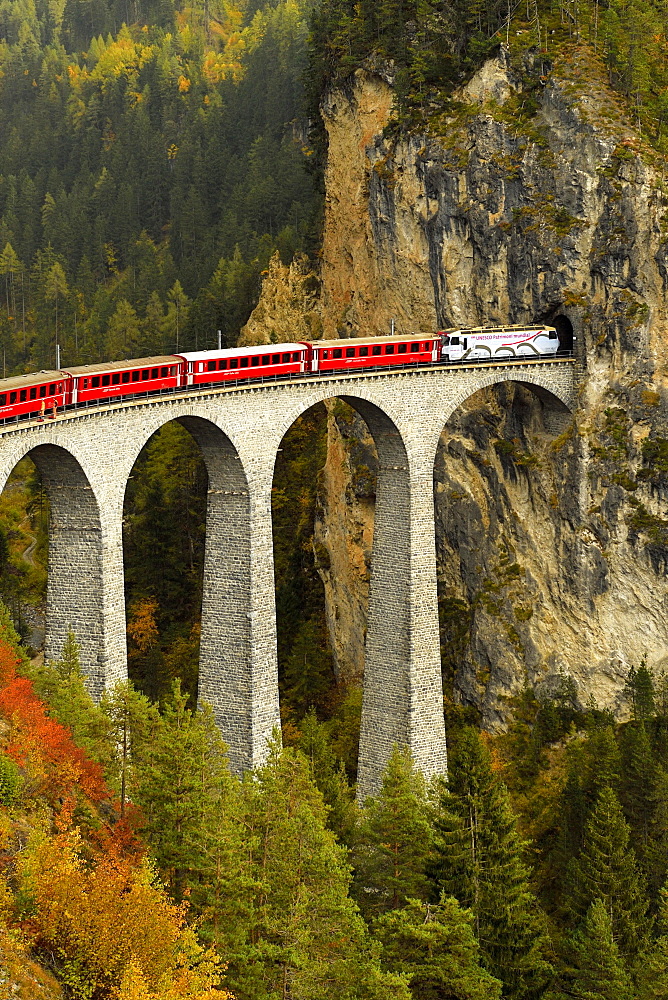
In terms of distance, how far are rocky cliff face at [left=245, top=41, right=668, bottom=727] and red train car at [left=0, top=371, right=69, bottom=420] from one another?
27.8 m

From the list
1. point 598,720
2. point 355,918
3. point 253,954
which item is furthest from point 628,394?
point 253,954

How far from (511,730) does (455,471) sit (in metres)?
13.8

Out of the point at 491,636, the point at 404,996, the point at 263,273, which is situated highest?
the point at 263,273

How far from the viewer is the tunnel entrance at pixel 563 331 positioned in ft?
225

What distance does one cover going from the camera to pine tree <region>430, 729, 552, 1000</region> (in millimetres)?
49125

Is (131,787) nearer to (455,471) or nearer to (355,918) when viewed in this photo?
(355,918)

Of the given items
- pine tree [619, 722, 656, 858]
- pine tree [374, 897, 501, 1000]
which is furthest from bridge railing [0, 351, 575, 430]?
pine tree [374, 897, 501, 1000]

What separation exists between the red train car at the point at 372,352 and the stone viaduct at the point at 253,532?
0.85 m

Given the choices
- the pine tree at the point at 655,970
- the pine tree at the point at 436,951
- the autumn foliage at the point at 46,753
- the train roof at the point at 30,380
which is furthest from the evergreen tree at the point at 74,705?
the pine tree at the point at 655,970

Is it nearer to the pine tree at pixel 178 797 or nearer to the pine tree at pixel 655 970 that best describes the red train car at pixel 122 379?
the pine tree at pixel 178 797

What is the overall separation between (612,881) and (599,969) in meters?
4.98

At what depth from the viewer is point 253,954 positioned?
3916 cm

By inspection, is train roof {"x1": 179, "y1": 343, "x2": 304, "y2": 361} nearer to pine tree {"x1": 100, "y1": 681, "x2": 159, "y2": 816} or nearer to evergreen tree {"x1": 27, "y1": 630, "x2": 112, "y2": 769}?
evergreen tree {"x1": 27, "y1": 630, "x2": 112, "y2": 769}

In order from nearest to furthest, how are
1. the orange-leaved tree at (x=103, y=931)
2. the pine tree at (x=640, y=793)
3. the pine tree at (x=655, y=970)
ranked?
1. the orange-leaved tree at (x=103, y=931)
2. the pine tree at (x=655, y=970)
3. the pine tree at (x=640, y=793)
